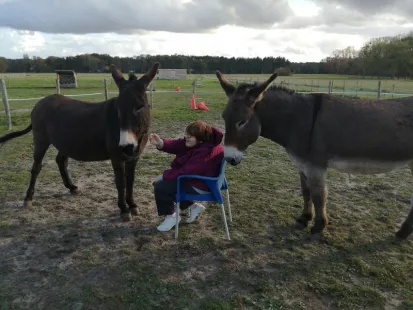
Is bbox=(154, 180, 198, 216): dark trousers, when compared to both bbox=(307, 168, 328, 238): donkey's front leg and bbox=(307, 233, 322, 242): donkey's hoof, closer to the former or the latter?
bbox=(307, 168, 328, 238): donkey's front leg

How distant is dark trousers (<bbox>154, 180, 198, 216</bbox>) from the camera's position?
157 inches

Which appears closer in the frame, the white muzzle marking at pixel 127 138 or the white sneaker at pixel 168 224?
the white muzzle marking at pixel 127 138

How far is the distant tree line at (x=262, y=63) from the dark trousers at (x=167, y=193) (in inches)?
1063

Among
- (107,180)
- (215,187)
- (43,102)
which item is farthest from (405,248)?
(43,102)

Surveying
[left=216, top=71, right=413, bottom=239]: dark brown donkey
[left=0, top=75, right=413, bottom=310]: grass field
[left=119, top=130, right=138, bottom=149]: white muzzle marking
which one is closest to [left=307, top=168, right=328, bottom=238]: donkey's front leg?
[left=216, top=71, right=413, bottom=239]: dark brown donkey

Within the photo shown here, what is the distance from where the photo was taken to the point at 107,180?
6238 mm

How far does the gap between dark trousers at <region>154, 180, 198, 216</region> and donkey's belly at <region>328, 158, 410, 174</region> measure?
175 centimetres

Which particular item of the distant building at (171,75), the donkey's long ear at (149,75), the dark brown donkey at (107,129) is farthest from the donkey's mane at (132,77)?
the distant building at (171,75)

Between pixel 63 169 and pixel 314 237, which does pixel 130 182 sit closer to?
pixel 63 169

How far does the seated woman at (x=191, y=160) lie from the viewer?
3.89m

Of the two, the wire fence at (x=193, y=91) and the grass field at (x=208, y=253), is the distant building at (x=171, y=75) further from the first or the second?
the grass field at (x=208, y=253)

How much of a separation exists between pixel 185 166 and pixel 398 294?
249 centimetres

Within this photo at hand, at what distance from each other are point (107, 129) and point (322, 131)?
269cm

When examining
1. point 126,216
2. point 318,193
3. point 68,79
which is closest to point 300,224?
point 318,193
